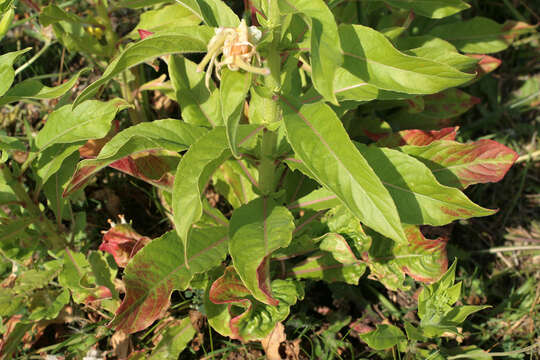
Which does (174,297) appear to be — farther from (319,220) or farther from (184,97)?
→ (184,97)

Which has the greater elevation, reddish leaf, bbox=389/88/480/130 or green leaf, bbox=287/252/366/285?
reddish leaf, bbox=389/88/480/130

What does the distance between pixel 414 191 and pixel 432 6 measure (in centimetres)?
101

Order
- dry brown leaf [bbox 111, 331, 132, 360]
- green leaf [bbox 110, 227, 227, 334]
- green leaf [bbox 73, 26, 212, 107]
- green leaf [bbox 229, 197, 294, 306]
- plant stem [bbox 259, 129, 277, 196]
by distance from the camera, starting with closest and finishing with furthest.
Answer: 1. green leaf [bbox 73, 26, 212, 107]
2. green leaf [bbox 229, 197, 294, 306]
3. green leaf [bbox 110, 227, 227, 334]
4. plant stem [bbox 259, 129, 277, 196]
5. dry brown leaf [bbox 111, 331, 132, 360]

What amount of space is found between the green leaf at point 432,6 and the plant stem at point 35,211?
6.37ft

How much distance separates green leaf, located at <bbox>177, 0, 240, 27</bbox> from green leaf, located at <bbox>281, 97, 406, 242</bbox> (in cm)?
38

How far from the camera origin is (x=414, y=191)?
6.15 feet

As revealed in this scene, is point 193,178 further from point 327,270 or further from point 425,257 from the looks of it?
point 425,257

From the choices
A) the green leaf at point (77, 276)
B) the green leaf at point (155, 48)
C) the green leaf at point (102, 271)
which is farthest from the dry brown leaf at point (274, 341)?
the green leaf at point (155, 48)

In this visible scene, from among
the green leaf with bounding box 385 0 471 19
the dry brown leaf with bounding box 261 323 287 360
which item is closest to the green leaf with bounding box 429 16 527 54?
the green leaf with bounding box 385 0 471 19

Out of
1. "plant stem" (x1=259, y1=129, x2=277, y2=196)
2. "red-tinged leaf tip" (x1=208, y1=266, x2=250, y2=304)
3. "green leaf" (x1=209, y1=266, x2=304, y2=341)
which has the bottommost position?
"green leaf" (x1=209, y1=266, x2=304, y2=341)

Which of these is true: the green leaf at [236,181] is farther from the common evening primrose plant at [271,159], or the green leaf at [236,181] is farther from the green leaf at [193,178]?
the green leaf at [193,178]

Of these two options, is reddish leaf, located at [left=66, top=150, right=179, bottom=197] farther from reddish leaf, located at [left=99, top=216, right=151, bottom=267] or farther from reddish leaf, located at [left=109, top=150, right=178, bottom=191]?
reddish leaf, located at [left=99, top=216, right=151, bottom=267]

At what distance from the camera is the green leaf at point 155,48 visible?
1362 millimetres

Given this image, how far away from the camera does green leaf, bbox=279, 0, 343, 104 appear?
4.08 ft
